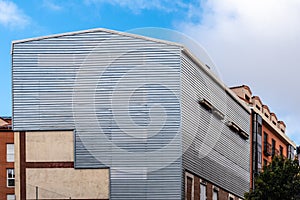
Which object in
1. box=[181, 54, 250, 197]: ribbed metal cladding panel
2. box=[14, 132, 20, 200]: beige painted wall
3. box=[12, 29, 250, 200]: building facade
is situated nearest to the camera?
box=[12, 29, 250, 200]: building facade

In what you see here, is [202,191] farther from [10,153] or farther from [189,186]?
[10,153]

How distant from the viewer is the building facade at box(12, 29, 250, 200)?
53.3 metres

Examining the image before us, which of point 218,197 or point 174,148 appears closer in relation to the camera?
point 174,148

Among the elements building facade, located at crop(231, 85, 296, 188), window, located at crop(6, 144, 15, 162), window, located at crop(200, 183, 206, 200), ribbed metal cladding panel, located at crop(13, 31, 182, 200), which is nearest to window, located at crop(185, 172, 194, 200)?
ribbed metal cladding panel, located at crop(13, 31, 182, 200)

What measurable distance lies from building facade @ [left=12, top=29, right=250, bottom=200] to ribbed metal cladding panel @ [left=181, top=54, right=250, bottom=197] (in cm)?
48

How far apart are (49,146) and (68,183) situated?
2.95m

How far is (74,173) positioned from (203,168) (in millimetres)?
11461

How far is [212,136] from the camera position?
6262 centimetres

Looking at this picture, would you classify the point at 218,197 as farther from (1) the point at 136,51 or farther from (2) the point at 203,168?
(1) the point at 136,51

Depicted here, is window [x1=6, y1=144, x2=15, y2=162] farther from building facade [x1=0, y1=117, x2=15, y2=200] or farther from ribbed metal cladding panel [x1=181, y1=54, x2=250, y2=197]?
ribbed metal cladding panel [x1=181, y1=54, x2=250, y2=197]

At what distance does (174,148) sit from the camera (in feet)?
176

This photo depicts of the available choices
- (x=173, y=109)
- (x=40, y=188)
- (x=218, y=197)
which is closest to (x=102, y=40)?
(x=173, y=109)

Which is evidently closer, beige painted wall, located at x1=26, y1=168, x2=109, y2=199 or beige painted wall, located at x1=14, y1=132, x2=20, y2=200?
beige painted wall, located at x1=26, y1=168, x2=109, y2=199

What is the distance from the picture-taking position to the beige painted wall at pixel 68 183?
53.2m
